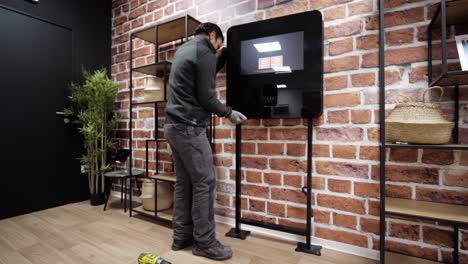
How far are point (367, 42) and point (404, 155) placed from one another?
71 centimetres

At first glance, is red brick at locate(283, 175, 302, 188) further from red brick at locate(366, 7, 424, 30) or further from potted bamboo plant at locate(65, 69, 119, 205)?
potted bamboo plant at locate(65, 69, 119, 205)

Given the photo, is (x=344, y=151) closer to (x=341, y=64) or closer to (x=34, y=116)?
(x=341, y=64)

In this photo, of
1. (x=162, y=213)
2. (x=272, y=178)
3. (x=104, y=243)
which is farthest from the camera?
(x=162, y=213)

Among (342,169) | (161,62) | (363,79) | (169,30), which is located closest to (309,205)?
(342,169)

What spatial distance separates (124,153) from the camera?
2643mm

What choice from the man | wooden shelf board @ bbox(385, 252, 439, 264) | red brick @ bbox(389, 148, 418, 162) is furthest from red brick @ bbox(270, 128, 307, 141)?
wooden shelf board @ bbox(385, 252, 439, 264)

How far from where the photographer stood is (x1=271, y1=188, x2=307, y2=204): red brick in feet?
5.61

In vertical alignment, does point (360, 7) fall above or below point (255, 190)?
above

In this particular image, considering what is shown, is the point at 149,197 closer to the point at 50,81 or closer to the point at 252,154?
the point at 252,154

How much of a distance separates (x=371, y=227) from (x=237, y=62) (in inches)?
55.6

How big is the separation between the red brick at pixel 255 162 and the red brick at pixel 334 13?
1059mm

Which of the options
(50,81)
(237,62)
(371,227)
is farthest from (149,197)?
(371,227)

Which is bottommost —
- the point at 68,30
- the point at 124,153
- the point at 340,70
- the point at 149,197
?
the point at 149,197

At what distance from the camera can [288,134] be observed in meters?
1.76
